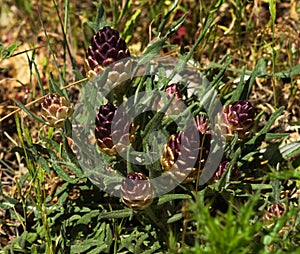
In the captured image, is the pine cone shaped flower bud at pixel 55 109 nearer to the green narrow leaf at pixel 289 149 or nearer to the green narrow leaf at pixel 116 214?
the green narrow leaf at pixel 116 214

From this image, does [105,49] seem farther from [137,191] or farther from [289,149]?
[289,149]

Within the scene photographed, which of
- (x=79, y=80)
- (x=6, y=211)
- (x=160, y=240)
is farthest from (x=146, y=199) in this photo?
(x=6, y=211)

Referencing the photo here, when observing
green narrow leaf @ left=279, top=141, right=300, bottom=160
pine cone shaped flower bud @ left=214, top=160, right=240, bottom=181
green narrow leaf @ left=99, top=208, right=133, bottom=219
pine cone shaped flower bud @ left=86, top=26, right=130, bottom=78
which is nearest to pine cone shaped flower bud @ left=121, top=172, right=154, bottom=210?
green narrow leaf @ left=99, top=208, right=133, bottom=219

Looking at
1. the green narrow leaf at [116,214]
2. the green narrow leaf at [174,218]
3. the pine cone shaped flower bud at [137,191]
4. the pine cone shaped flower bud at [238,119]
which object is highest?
the pine cone shaped flower bud at [238,119]

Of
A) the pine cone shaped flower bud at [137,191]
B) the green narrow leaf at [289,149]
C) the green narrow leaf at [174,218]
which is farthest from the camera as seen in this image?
the green narrow leaf at [289,149]

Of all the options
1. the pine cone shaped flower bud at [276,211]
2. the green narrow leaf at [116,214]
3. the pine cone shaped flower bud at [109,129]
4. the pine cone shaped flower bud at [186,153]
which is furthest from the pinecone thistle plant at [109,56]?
the pine cone shaped flower bud at [276,211]

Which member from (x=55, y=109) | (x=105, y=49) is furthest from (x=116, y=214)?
(x=105, y=49)
